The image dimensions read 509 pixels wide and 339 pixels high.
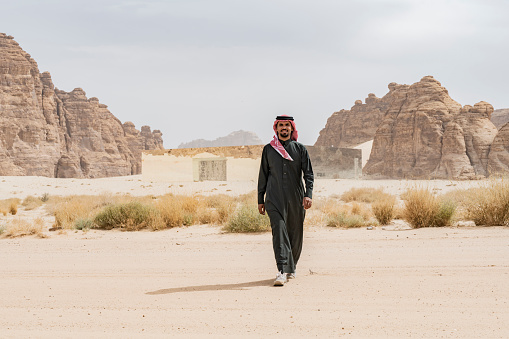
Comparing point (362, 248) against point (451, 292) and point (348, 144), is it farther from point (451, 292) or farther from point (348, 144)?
point (348, 144)

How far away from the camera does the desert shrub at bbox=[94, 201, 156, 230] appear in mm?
11750

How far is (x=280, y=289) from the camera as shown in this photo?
502 cm

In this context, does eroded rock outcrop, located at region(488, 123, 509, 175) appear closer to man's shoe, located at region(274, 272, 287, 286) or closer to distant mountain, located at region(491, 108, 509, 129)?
distant mountain, located at region(491, 108, 509, 129)

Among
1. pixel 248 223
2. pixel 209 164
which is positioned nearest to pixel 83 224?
pixel 248 223

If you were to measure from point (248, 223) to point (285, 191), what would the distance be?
5.00m

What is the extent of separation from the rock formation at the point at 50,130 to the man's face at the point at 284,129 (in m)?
75.8

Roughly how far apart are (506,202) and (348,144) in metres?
98.6

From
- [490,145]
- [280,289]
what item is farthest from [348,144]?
[280,289]

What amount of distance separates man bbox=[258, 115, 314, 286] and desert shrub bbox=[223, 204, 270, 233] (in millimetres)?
4699

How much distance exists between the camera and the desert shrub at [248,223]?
10328mm

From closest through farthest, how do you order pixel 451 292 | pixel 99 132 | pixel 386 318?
pixel 386 318
pixel 451 292
pixel 99 132

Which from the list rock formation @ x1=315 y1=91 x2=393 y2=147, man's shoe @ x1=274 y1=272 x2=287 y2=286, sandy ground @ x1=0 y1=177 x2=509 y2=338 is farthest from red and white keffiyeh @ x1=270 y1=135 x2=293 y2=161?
Result: rock formation @ x1=315 y1=91 x2=393 y2=147

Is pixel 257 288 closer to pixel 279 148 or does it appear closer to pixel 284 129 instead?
pixel 279 148

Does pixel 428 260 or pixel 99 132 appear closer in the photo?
pixel 428 260
